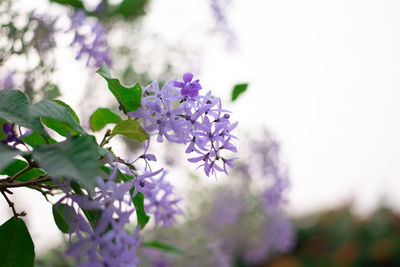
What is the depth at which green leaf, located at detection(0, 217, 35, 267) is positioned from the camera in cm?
56

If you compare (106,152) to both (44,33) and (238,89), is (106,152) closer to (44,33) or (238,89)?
(238,89)

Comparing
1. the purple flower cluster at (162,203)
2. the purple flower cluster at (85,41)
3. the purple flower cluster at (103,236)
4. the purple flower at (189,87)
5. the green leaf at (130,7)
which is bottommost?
the purple flower cluster at (103,236)

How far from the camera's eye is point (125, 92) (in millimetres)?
533

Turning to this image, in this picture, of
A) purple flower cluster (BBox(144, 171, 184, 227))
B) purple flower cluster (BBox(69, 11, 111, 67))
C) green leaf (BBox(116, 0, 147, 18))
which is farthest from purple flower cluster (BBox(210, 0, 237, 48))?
purple flower cluster (BBox(144, 171, 184, 227))

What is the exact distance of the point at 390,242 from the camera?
514 cm

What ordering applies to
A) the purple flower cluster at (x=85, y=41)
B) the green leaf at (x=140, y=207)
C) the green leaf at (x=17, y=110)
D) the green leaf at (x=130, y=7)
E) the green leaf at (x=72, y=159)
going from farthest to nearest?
the green leaf at (x=130, y=7) → the purple flower cluster at (x=85, y=41) → the green leaf at (x=140, y=207) → the green leaf at (x=17, y=110) → the green leaf at (x=72, y=159)

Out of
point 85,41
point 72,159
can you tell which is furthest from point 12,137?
point 85,41

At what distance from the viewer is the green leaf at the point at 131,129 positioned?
55 cm

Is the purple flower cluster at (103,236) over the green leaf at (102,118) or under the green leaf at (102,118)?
under

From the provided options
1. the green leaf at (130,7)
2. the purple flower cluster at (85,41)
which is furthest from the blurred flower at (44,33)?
the green leaf at (130,7)

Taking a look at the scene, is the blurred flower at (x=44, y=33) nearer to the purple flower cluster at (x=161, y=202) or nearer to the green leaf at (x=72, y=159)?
the purple flower cluster at (x=161, y=202)

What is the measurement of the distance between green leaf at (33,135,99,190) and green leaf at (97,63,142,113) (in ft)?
0.40

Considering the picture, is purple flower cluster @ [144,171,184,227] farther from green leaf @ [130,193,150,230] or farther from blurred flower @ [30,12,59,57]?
blurred flower @ [30,12,59,57]

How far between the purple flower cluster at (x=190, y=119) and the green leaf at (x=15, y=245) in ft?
0.75
